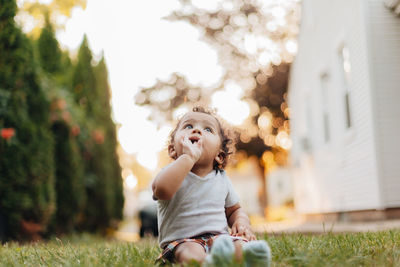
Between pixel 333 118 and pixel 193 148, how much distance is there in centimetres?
975

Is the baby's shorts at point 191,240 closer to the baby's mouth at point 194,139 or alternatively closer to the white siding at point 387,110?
the baby's mouth at point 194,139

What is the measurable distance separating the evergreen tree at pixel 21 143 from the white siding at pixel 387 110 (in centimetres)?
548

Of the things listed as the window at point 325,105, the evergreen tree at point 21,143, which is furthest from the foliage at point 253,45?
the evergreen tree at point 21,143

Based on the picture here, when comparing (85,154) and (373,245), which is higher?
(85,154)

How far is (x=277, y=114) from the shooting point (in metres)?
25.0

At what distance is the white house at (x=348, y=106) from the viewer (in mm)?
8508

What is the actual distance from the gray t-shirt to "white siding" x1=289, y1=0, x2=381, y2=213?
250 inches

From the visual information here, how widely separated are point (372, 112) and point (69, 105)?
552cm

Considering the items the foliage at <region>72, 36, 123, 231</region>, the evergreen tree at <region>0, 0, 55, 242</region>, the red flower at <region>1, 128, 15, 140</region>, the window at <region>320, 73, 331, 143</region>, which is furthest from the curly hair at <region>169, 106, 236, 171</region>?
the window at <region>320, 73, 331, 143</region>

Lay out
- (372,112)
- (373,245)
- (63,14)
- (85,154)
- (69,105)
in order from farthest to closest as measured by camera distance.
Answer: (63,14)
(85,154)
(69,105)
(372,112)
(373,245)

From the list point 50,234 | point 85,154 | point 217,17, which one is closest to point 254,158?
point 217,17

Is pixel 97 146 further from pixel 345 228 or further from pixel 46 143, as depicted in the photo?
pixel 345 228

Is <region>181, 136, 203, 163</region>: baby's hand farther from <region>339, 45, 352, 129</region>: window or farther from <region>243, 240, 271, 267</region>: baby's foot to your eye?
<region>339, 45, 352, 129</region>: window

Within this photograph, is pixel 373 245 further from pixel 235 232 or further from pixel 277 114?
pixel 277 114
